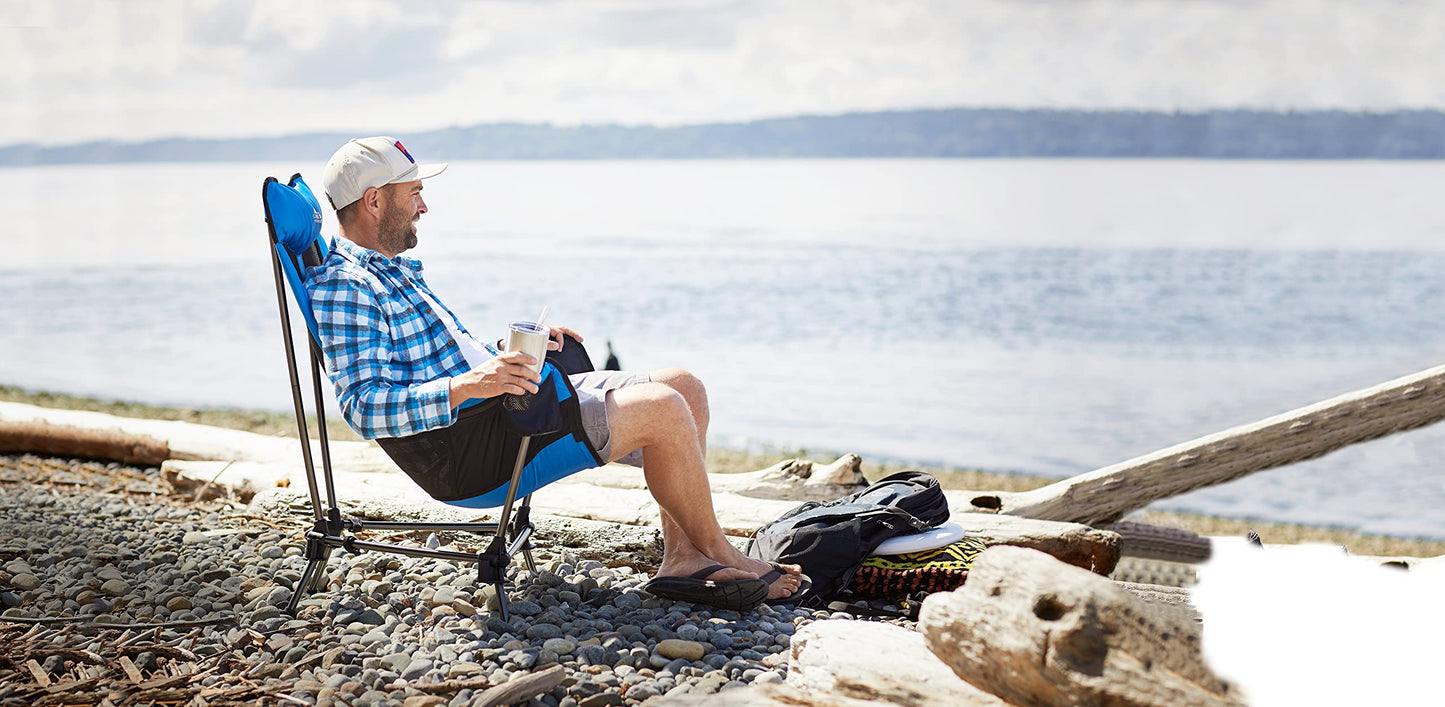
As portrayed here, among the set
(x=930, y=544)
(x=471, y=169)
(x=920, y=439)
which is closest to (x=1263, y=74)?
(x=471, y=169)

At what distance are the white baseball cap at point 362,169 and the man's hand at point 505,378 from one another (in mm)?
713

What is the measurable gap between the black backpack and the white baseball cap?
1.51 meters

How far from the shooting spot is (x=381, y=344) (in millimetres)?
2992

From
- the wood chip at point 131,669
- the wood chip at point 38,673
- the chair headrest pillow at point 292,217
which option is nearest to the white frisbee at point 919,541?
the chair headrest pillow at point 292,217

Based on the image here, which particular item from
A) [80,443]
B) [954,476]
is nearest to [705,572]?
[80,443]

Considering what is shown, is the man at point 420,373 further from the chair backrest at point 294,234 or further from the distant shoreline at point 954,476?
the distant shoreline at point 954,476

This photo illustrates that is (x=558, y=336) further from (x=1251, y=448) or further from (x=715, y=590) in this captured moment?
(x=1251, y=448)

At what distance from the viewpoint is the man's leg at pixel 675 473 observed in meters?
3.00

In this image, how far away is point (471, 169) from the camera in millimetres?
35188

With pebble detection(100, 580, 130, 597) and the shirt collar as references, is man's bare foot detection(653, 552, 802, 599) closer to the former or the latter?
the shirt collar

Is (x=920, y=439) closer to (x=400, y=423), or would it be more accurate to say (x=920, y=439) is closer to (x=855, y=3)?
(x=400, y=423)

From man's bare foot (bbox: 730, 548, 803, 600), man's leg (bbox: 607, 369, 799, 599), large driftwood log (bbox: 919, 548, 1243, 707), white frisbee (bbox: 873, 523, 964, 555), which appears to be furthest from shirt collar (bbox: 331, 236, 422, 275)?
large driftwood log (bbox: 919, 548, 1243, 707)

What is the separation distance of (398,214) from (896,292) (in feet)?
64.9

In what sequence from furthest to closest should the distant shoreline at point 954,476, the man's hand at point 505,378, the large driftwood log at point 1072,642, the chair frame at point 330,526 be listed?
the distant shoreline at point 954,476
the chair frame at point 330,526
the man's hand at point 505,378
the large driftwood log at point 1072,642
